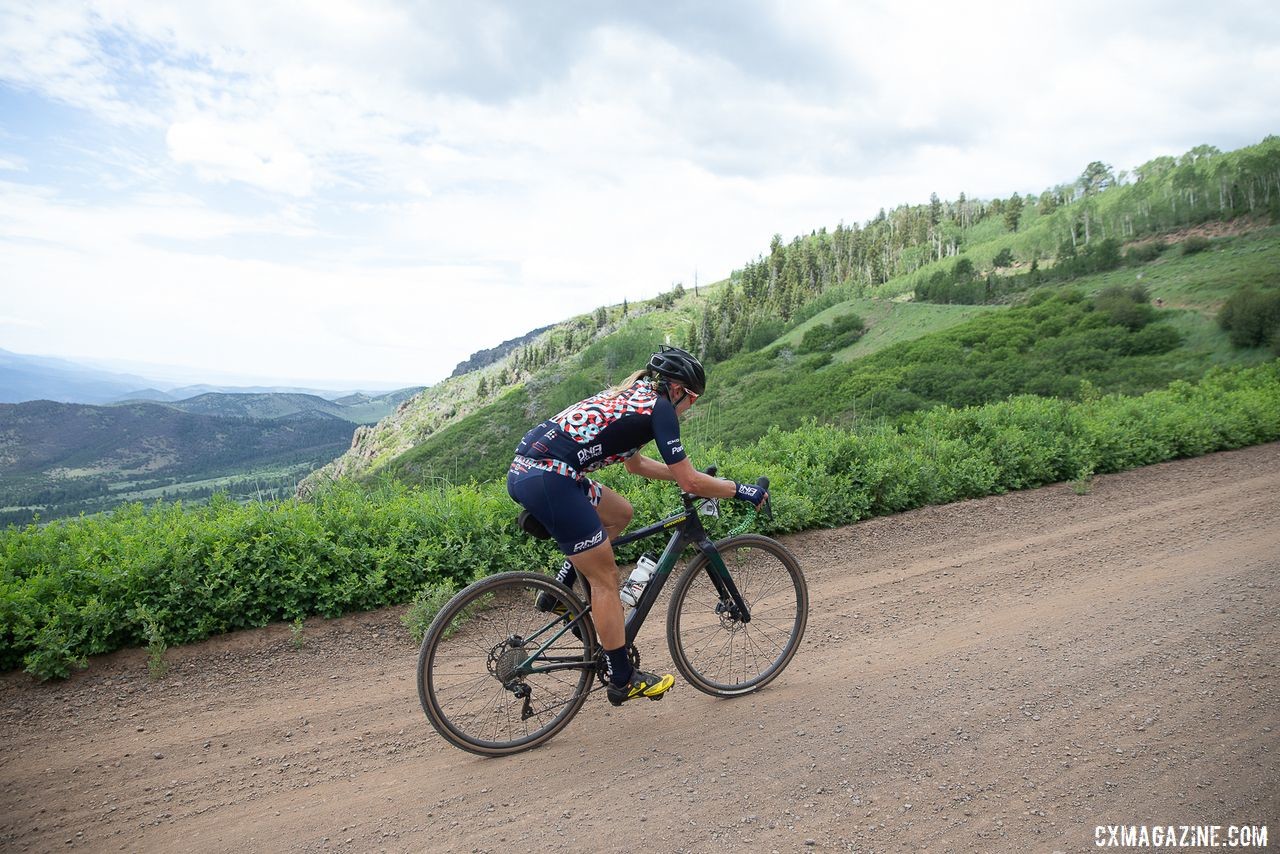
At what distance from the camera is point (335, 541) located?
604 cm

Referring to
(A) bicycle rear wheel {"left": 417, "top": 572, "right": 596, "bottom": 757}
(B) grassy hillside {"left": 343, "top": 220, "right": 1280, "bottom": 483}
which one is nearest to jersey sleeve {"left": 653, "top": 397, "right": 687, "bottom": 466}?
(A) bicycle rear wheel {"left": 417, "top": 572, "right": 596, "bottom": 757}

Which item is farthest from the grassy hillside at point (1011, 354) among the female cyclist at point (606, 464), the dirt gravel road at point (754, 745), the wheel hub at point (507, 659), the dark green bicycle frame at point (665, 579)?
the female cyclist at point (606, 464)

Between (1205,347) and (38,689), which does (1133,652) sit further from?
(1205,347)

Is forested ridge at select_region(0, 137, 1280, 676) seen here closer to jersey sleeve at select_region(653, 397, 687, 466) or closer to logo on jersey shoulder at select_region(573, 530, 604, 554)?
logo on jersey shoulder at select_region(573, 530, 604, 554)

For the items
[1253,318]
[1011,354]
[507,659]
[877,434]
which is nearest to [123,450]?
[1011,354]

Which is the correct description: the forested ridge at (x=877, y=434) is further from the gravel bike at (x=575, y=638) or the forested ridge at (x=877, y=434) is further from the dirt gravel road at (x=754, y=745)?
the gravel bike at (x=575, y=638)

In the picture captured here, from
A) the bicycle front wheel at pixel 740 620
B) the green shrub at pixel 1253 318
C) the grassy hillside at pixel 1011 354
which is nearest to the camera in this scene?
the bicycle front wheel at pixel 740 620

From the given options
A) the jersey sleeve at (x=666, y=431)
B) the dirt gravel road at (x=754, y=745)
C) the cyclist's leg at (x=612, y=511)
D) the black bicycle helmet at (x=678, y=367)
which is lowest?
the dirt gravel road at (x=754, y=745)

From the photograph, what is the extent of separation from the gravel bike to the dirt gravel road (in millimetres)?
218

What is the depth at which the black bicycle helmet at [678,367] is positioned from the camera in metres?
3.88

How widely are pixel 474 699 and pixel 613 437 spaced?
182cm

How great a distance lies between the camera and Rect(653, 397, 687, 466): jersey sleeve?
372 centimetres

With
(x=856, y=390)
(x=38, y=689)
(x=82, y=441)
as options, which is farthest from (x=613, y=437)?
(x=82, y=441)

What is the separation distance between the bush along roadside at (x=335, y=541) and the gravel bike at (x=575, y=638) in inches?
65.3
